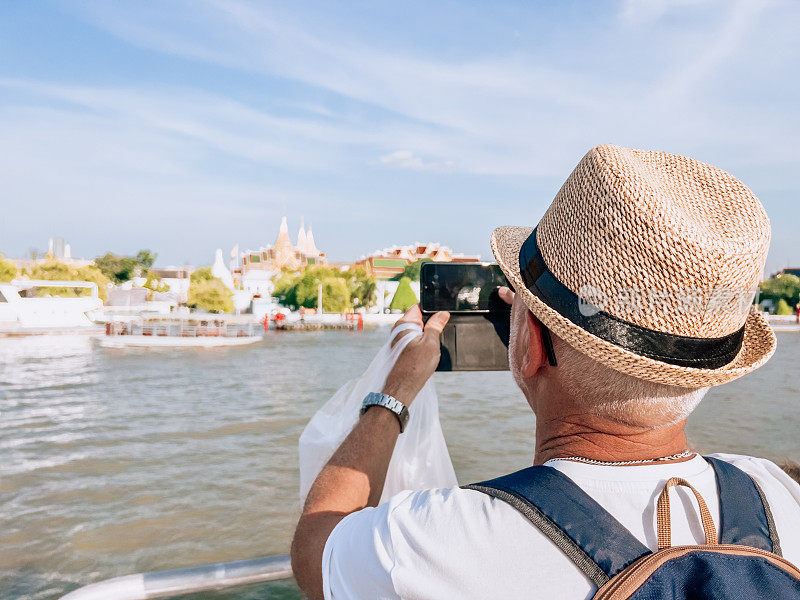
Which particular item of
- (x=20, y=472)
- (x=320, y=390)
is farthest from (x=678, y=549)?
(x=320, y=390)

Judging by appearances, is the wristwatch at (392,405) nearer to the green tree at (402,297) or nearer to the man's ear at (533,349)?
the man's ear at (533,349)

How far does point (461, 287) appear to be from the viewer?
3.06 ft

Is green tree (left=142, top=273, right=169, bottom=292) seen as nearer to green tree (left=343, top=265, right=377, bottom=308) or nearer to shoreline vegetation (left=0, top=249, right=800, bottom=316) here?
Result: shoreline vegetation (left=0, top=249, right=800, bottom=316)

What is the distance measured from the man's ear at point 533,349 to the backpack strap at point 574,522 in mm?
148

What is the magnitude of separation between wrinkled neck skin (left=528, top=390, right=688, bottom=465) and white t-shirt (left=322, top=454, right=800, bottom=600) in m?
0.05

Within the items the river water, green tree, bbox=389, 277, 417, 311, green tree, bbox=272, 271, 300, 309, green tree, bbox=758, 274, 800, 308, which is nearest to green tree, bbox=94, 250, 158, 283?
green tree, bbox=272, 271, 300, 309

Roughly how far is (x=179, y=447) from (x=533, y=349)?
798 cm

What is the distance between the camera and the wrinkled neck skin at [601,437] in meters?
0.67

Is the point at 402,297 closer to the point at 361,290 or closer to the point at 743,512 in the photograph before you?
the point at 361,290

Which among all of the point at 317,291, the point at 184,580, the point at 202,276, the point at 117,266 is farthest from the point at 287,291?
the point at 184,580

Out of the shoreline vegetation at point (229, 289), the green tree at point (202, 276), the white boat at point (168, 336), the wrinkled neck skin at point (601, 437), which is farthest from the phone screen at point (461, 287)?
the green tree at point (202, 276)

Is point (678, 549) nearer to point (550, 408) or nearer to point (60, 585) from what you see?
point (550, 408)

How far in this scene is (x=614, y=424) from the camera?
673 mm

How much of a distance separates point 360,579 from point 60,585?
3.81 metres
